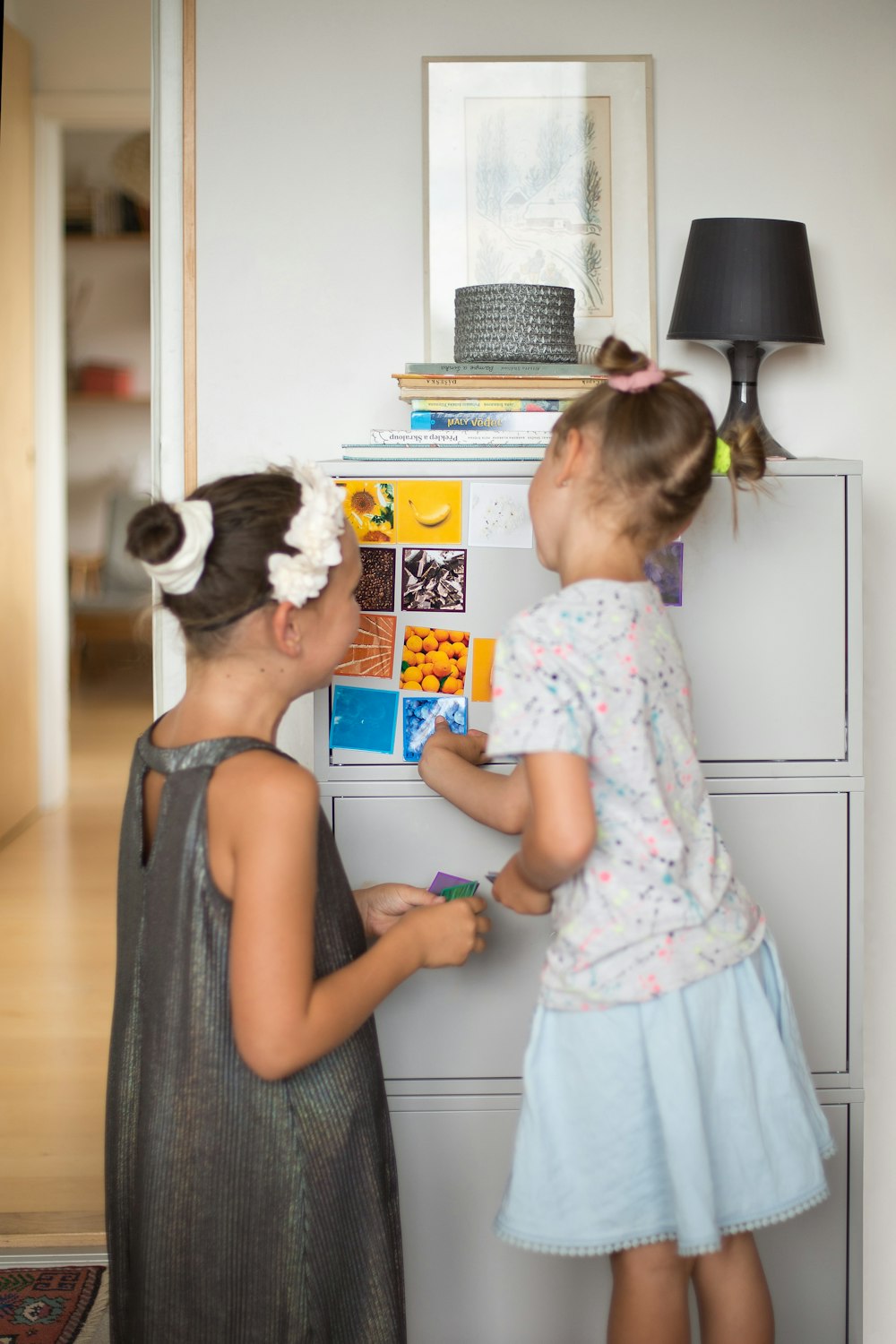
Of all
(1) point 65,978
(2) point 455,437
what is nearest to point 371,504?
(2) point 455,437

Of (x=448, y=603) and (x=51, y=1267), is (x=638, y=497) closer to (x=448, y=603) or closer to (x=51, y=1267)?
(x=448, y=603)

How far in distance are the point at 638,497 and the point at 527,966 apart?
2.24ft

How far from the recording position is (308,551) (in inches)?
47.3

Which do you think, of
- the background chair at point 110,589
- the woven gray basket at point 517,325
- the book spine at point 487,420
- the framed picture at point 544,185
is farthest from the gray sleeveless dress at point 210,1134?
the background chair at point 110,589

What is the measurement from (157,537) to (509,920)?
74 centimetres

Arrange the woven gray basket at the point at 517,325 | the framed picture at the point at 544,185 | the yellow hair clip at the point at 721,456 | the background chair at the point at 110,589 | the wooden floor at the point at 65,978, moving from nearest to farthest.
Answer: the yellow hair clip at the point at 721,456 → the woven gray basket at the point at 517,325 → the framed picture at the point at 544,185 → the wooden floor at the point at 65,978 → the background chair at the point at 110,589

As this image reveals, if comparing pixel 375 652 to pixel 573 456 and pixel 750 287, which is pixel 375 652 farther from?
pixel 750 287

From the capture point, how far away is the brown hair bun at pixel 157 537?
1.13 meters

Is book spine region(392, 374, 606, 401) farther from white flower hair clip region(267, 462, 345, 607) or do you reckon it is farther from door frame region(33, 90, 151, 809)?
door frame region(33, 90, 151, 809)

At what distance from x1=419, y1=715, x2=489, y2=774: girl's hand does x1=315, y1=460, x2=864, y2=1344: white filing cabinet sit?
1.3 inches

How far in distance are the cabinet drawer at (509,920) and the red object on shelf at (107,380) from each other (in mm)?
2761

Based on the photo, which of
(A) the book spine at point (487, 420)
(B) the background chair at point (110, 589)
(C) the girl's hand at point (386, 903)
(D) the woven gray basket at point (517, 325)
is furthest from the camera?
(B) the background chair at point (110, 589)

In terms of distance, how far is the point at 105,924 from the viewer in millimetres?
3547

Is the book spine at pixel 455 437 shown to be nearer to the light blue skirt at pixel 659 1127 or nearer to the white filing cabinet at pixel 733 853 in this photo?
the white filing cabinet at pixel 733 853
